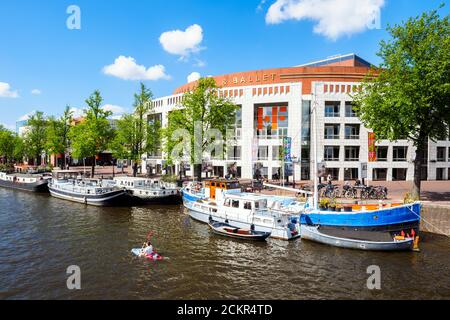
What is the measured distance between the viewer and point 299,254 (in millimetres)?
21453

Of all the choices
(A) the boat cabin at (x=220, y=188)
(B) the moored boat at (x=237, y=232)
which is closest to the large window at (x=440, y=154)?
(A) the boat cabin at (x=220, y=188)

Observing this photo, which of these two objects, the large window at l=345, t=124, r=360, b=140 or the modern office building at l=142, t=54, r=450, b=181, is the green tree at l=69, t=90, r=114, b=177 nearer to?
the modern office building at l=142, t=54, r=450, b=181

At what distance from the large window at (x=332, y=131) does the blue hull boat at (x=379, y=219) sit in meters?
34.2

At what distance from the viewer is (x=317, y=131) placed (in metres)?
56.8

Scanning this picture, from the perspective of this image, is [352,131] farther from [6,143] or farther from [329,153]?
[6,143]

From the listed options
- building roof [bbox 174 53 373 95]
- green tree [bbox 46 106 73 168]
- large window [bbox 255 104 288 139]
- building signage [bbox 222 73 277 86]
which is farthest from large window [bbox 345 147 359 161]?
green tree [bbox 46 106 73 168]

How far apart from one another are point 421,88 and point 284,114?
30.3 meters

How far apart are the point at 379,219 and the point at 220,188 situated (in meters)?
15.5

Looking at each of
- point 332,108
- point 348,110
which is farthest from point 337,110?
point 348,110

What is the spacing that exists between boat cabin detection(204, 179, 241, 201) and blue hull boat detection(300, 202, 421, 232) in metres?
10.1

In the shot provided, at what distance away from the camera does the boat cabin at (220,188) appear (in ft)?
104

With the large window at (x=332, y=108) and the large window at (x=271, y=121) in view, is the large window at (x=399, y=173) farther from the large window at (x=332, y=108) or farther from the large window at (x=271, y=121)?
the large window at (x=271, y=121)

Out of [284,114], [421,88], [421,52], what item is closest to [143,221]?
[421,88]

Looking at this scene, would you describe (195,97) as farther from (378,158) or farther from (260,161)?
(378,158)
